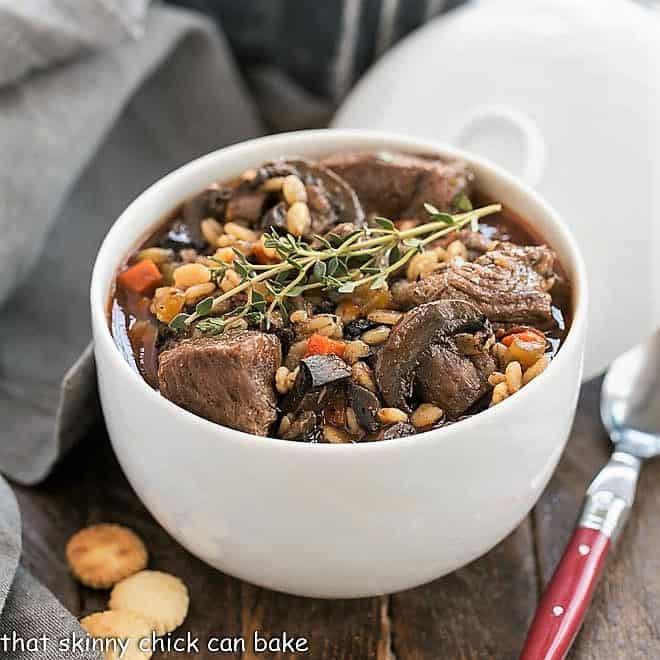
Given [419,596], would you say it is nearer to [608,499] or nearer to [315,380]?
[608,499]

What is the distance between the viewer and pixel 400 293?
1.68 m

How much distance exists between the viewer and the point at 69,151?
90.4 inches

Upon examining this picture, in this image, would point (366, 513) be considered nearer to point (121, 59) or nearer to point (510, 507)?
point (510, 507)

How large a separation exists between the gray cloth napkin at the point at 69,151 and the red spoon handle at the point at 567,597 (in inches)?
33.1

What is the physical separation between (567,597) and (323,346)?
0.54 metres

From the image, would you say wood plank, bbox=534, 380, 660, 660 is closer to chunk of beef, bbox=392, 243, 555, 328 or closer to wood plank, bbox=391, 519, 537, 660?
wood plank, bbox=391, 519, 537, 660

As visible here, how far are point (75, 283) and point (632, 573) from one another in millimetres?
1276

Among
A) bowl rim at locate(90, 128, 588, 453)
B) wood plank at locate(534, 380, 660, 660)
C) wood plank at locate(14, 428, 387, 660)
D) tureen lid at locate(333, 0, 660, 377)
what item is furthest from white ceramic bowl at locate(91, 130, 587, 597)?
tureen lid at locate(333, 0, 660, 377)

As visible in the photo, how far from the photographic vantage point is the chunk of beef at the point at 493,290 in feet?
5.37

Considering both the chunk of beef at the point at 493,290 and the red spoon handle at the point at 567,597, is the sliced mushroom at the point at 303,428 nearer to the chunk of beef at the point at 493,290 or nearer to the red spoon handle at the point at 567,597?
the chunk of beef at the point at 493,290

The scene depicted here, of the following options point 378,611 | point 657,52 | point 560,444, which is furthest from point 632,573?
point 657,52

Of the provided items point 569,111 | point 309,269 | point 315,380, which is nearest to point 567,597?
point 315,380

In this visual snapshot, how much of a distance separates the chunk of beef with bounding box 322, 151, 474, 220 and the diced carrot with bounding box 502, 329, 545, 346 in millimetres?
300

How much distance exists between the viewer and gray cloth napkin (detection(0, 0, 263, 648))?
212 cm
